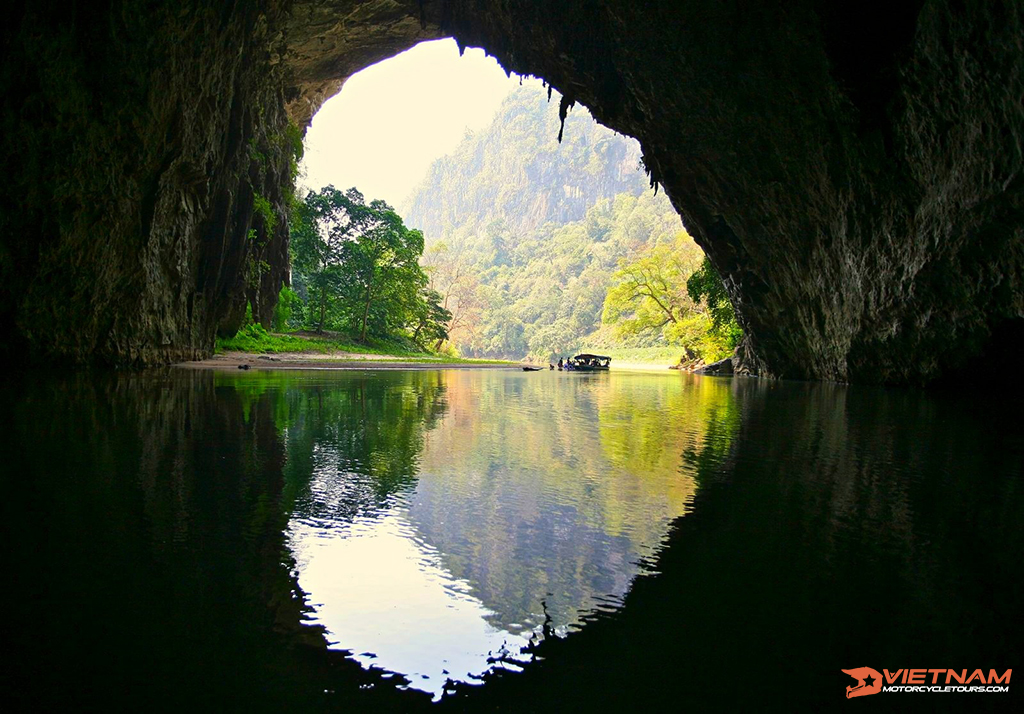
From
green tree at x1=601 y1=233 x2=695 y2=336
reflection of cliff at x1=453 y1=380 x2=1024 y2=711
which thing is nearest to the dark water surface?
reflection of cliff at x1=453 y1=380 x2=1024 y2=711

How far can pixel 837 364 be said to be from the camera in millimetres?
16031

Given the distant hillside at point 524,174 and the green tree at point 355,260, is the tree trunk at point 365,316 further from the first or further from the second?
the distant hillside at point 524,174

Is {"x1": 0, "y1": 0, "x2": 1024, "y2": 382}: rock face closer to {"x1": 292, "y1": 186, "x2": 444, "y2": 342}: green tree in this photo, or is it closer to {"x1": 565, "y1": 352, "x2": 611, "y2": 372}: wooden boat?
{"x1": 565, "y1": 352, "x2": 611, "y2": 372}: wooden boat

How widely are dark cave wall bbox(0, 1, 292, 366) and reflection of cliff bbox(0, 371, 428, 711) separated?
341 inches

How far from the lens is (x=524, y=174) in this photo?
169250 mm

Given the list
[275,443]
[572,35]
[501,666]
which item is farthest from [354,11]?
[501,666]

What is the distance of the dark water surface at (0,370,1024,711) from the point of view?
1.21m


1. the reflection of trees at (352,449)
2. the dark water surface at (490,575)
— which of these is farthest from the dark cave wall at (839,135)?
the reflection of trees at (352,449)

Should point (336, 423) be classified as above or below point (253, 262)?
below

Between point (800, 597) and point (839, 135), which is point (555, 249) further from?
point (800, 597)

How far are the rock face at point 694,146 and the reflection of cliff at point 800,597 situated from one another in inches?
372

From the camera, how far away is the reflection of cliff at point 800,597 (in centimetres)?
123

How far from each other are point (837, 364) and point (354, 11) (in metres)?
17.0

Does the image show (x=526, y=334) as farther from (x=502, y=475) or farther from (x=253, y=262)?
(x=502, y=475)
